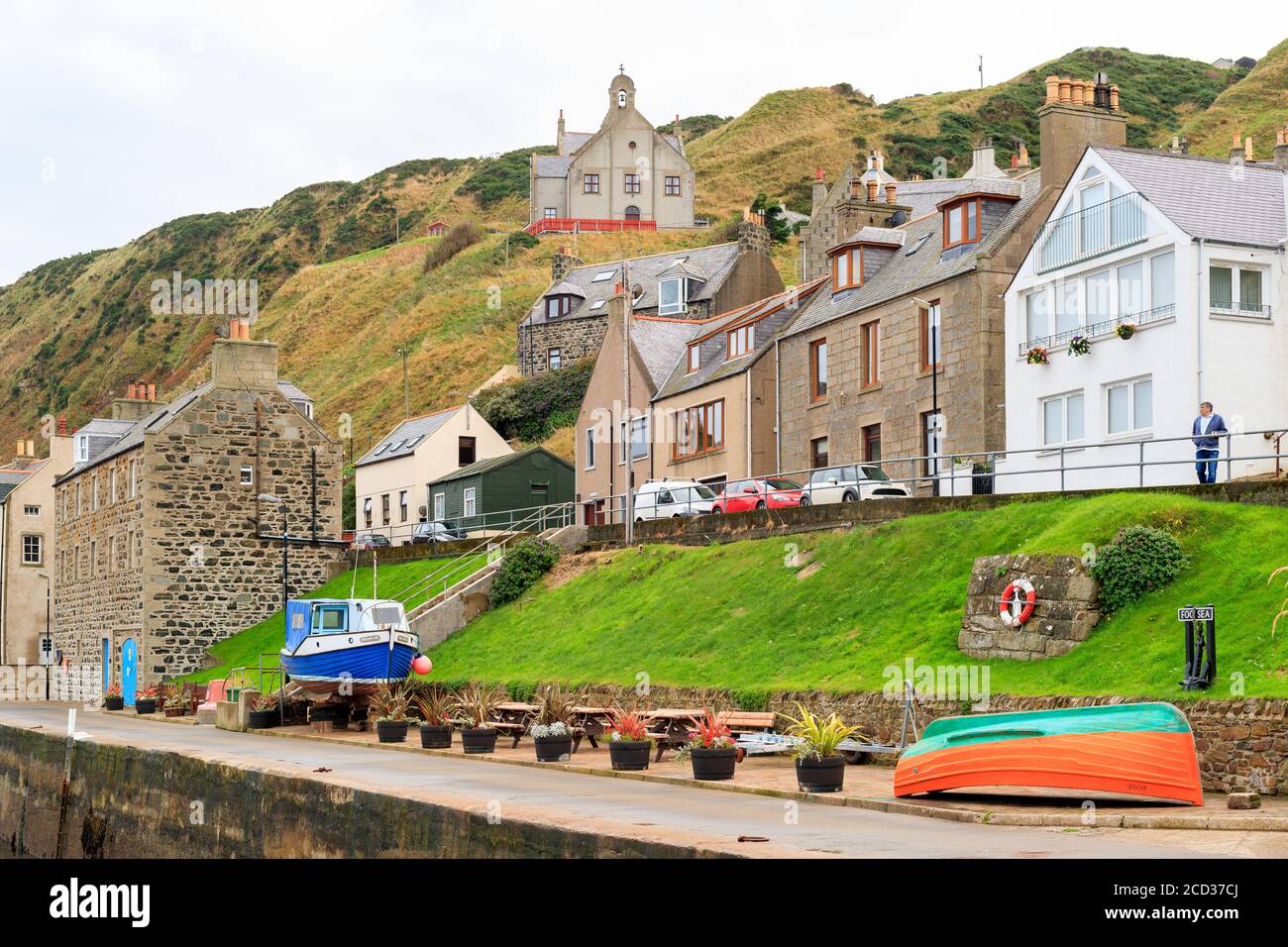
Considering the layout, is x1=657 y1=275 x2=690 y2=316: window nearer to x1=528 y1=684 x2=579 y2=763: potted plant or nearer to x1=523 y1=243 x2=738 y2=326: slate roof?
x1=523 y1=243 x2=738 y2=326: slate roof

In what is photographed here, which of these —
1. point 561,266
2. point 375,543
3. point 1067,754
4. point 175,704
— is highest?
point 561,266

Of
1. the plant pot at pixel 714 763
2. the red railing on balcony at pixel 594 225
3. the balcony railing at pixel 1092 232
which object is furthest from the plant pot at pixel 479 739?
the red railing on balcony at pixel 594 225

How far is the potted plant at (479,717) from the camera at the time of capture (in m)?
26.8

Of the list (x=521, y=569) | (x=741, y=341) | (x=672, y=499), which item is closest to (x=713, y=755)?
(x=521, y=569)

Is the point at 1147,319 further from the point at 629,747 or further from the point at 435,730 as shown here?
the point at 435,730

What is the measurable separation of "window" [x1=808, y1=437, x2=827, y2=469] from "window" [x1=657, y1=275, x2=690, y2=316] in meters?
27.2

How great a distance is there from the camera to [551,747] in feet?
81.2

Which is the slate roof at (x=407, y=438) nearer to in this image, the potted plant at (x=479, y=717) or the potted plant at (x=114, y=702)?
the potted plant at (x=114, y=702)

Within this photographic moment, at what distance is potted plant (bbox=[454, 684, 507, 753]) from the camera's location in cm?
2680

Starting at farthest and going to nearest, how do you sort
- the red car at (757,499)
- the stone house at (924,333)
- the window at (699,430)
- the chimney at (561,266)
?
the chimney at (561,266)
the window at (699,430)
the stone house at (924,333)
the red car at (757,499)

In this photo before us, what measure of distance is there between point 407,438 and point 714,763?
51.9 metres

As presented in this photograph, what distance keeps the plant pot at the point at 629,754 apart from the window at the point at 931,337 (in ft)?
68.2

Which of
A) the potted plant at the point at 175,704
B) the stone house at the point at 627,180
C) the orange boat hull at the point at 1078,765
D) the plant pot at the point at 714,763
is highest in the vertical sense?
the stone house at the point at 627,180
